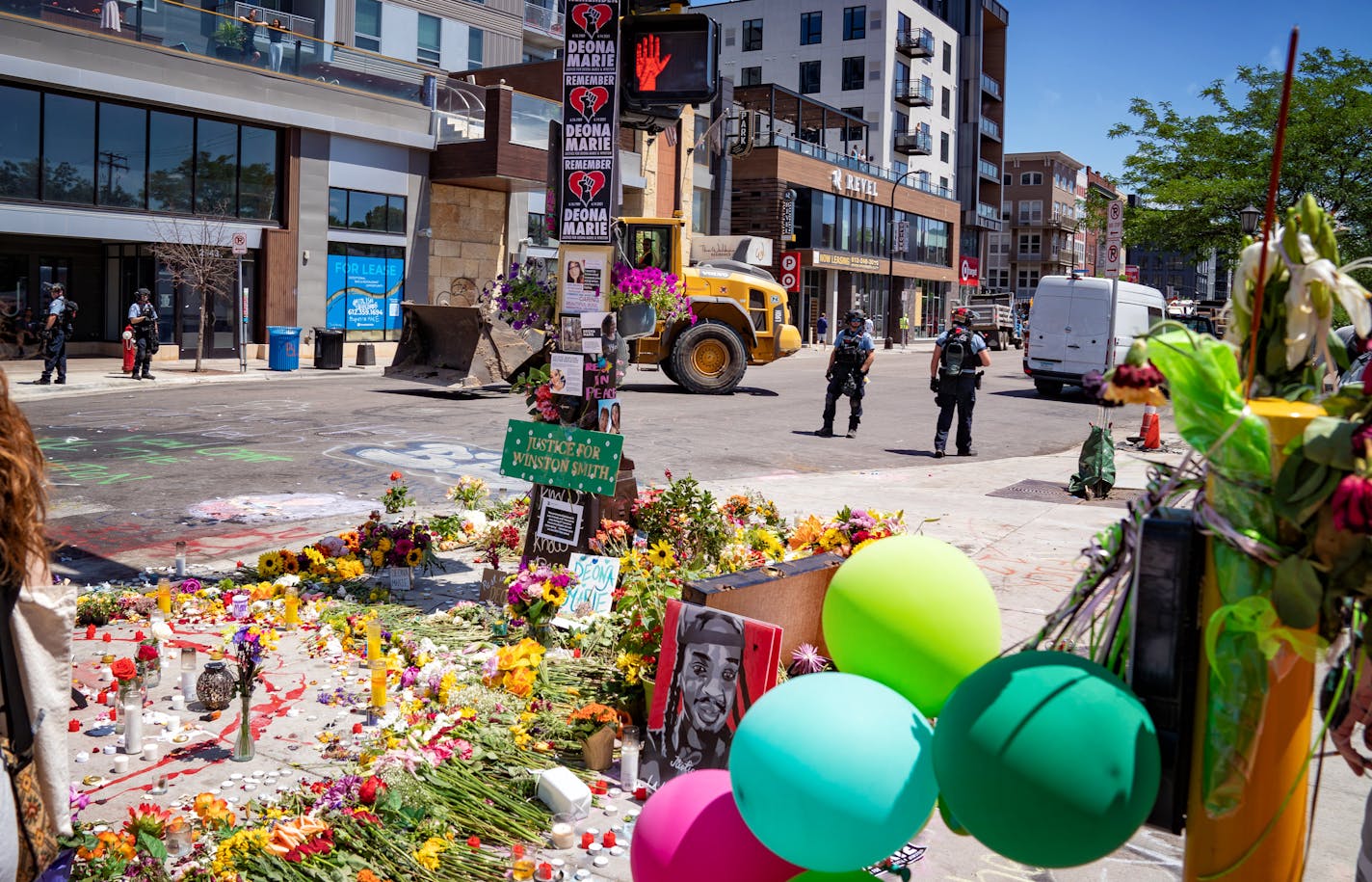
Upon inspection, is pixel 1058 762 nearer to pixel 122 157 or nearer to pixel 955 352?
pixel 955 352

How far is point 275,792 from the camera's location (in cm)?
400

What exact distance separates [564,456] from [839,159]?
156 ft

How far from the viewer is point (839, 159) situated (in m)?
51.8

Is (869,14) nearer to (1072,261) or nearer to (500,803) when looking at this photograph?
(1072,261)

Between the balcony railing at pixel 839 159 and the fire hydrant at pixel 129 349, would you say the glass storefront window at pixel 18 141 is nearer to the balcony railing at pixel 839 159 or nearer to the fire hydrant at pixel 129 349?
the fire hydrant at pixel 129 349

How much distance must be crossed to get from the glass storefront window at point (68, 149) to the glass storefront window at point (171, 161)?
1.37 meters

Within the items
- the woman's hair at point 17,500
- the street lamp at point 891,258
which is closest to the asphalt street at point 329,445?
the woman's hair at point 17,500

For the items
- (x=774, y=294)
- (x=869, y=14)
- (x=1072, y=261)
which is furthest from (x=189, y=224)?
(x=1072, y=261)

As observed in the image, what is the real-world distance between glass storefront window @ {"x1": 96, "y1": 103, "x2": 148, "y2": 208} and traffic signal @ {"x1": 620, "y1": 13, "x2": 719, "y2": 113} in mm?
22839

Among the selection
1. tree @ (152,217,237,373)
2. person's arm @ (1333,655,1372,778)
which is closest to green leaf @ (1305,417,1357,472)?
person's arm @ (1333,655,1372,778)

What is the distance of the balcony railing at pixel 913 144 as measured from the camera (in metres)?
61.0

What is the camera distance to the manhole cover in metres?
10.9

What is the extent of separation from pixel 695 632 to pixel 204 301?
24806 mm

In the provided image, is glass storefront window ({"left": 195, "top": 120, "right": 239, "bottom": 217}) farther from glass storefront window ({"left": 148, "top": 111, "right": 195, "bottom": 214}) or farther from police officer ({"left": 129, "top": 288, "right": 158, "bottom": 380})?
police officer ({"left": 129, "top": 288, "right": 158, "bottom": 380})
